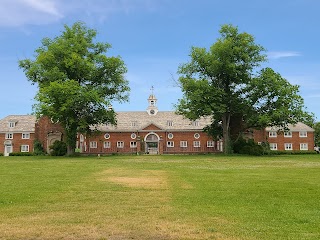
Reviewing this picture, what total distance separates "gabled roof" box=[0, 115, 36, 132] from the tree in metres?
21.8

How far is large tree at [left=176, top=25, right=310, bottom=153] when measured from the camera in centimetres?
5150

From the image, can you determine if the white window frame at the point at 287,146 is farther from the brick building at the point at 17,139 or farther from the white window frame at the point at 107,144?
the brick building at the point at 17,139

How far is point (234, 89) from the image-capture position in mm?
56531

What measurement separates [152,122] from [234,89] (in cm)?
2209

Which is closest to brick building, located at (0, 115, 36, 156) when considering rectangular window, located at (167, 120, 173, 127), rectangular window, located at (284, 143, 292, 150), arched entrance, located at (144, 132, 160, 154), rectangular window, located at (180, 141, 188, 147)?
arched entrance, located at (144, 132, 160, 154)

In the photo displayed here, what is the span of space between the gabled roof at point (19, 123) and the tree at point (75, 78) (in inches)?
859

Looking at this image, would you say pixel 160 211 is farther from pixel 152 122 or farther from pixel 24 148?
pixel 24 148

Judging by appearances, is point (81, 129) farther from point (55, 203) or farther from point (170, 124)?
point (55, 203)

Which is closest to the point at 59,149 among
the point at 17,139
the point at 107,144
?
the point at 107,144

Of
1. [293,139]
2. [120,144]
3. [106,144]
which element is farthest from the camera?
[293,139]

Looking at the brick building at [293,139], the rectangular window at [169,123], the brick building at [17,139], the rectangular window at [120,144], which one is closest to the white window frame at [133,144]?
the rectangular window at [120,144]

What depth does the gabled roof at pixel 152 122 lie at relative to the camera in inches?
2950

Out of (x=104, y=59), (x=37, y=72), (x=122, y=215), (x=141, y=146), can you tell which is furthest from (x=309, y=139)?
(x=122, y=215)

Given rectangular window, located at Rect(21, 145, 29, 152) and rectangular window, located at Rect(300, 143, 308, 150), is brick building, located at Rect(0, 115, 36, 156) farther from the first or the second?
rectangular window, located at Rect(300, 143, 308, 150)
